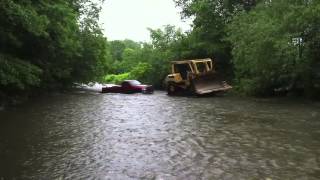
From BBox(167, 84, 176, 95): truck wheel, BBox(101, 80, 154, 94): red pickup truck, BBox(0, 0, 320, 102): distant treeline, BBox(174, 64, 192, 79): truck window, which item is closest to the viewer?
BBox(0, 0, 320, 102): distant treeline

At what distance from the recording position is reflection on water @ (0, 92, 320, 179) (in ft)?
31.6

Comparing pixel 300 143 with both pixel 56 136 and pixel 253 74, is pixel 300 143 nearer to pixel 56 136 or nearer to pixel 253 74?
pixel 56 136

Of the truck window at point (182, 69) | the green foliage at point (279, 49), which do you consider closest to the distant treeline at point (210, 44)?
the green foliage at point (279, 49)

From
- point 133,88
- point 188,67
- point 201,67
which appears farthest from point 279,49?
point 133,88

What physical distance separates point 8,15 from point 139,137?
9.12 metres

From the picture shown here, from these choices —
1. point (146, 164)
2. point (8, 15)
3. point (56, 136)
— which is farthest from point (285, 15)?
point (146, 164)

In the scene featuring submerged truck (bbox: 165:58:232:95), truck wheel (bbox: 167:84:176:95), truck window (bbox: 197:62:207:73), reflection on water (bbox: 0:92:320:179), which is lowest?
reflection on water (bbox: 0:92:320:179)

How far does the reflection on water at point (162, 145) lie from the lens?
9.62 metres

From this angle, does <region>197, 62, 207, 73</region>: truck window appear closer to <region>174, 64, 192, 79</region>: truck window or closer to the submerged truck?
the submerged truck

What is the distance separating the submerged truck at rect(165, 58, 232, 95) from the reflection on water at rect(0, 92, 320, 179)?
11611 mm

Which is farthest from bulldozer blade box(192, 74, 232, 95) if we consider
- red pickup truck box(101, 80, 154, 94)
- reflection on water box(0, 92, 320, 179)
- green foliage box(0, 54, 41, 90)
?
green foliage box(0, 54, 41, 90)

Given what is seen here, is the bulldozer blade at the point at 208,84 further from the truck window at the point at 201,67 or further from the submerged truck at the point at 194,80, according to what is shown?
the truck window at the point at 201,67

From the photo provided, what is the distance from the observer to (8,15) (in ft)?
65.2

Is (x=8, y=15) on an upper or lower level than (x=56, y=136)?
upper
